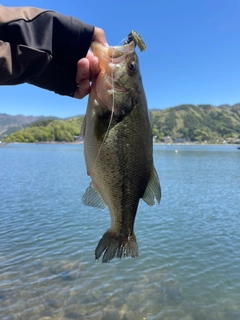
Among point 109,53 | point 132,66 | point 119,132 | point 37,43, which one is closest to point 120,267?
point 119,132

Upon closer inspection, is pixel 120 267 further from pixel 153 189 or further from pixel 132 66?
pixel 132 66

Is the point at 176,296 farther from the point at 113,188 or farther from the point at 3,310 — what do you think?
the point at 113,188

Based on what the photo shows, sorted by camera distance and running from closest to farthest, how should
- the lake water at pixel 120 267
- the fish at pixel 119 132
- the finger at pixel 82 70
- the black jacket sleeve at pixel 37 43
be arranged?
1. the black jacket sleeve at pixel 37 43
2. the finger at pixel 82 70
3. the fish at pixel 119 132
4. the lake water at pixel 120 267

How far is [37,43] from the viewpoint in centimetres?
258

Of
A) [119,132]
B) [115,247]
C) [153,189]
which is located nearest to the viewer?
[119,132]

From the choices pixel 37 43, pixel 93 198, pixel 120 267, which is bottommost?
pixel 120 267

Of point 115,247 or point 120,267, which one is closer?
point 115,247

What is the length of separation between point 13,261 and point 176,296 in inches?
226

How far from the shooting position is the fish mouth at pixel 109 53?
115 inches

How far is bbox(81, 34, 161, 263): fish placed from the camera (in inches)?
117

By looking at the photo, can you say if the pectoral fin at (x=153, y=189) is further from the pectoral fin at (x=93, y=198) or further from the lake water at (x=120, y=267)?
the lake water at (x=120, y=267)

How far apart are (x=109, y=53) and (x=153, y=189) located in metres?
1.54

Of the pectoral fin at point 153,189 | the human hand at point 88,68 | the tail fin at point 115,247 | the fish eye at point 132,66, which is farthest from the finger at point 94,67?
the tail fin at point 115,247

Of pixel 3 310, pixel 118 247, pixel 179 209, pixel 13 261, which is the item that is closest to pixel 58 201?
pixel 179 209
